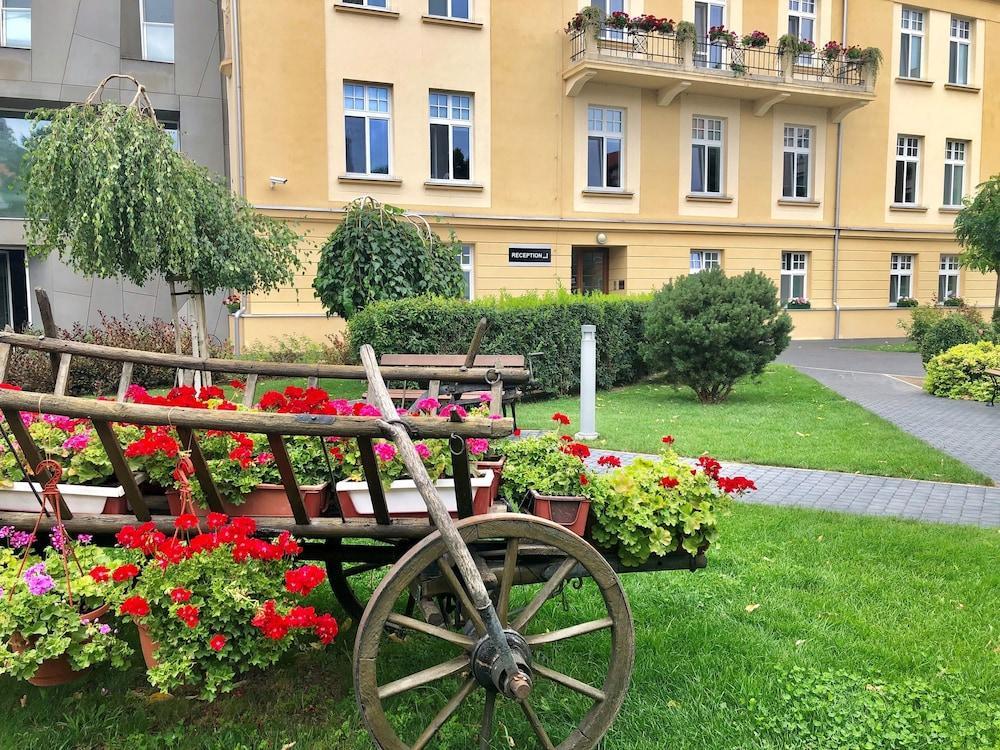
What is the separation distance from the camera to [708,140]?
68.0 ft

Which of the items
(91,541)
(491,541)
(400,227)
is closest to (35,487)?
(91,541)

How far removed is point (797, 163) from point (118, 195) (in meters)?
18.7

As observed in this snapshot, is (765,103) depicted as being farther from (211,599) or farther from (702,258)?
(211,599)

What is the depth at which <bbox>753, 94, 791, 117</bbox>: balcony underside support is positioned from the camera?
2038 cm

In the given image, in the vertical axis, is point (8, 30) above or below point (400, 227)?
above

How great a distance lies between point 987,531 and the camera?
4934 millimetres

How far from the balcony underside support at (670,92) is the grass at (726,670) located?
55.8ft

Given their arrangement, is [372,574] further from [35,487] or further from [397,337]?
→ [397,337]

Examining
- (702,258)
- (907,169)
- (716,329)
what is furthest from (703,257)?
(716,329)

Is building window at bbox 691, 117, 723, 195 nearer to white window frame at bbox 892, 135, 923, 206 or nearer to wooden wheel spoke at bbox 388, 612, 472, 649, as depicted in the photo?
white window frame at bbox 892, 135, 923, 206

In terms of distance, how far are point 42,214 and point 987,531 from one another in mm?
10057

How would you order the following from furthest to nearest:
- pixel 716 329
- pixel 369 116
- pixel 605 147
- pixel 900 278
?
pixel 900 278 → pixel 605 147 → pixel 369 116 → pixel 716 329

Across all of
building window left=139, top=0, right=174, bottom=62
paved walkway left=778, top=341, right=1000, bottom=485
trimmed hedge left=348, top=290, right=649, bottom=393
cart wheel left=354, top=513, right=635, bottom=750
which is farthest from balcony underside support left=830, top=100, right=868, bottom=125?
cart wheel left=354, top=513, right=635, bottom=750

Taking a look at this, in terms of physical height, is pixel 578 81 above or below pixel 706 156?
above
